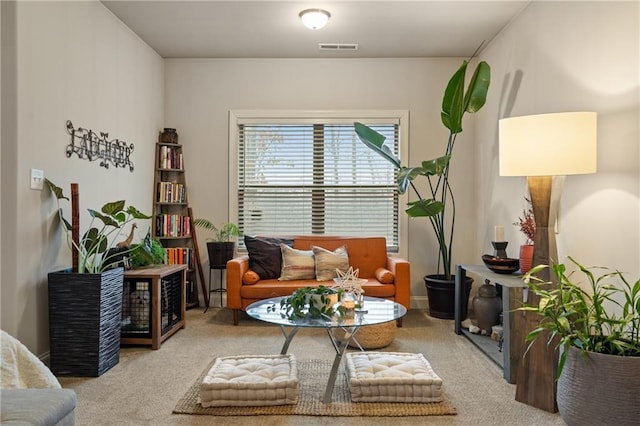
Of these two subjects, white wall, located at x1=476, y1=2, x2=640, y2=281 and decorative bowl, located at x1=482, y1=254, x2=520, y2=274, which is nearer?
white wall, located at x1=476, y1=2, x2=640, y2=281

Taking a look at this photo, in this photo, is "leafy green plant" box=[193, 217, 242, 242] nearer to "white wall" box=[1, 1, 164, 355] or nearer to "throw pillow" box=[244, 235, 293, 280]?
"throw pillow" box=[244, 235, 293, 280]

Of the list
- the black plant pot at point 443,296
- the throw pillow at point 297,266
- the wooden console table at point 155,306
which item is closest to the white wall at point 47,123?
the wooden console table at point 155,306

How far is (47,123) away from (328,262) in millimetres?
2527

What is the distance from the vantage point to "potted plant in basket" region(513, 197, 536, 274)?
3.01 meters

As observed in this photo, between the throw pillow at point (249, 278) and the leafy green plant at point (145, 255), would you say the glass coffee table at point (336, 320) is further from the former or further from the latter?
the leafy green plant at point (145, 255)

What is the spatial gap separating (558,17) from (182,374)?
3.55 metres

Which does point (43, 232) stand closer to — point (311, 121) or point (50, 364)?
point (50, 364)

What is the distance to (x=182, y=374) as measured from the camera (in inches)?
113

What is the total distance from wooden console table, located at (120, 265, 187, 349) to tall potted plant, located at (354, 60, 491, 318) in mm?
2186

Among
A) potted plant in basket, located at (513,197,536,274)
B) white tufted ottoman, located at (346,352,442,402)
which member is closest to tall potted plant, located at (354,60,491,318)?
Result: potted plant in basket, located at (513,197,536,274)

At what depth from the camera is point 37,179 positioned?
2.87 metres

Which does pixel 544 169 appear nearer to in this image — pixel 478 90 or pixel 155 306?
pixel 478 90

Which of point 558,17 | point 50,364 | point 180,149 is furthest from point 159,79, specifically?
point 558,17

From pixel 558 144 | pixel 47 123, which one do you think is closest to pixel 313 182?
pixel 47 123
